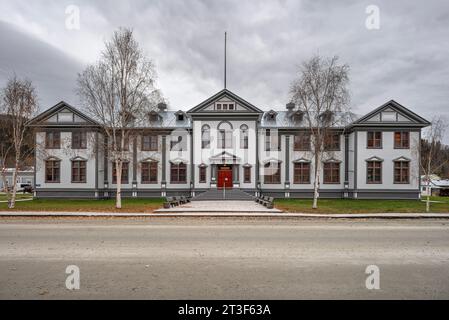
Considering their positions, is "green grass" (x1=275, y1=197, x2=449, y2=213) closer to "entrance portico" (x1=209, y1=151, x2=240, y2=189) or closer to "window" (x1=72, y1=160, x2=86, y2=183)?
"entrance portico" (x1=209, y1=151, x2=240, y2=189)

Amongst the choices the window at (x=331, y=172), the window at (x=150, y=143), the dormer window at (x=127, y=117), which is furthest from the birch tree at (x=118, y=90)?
the window at (x=331, y=172)

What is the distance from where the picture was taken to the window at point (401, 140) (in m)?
30.6

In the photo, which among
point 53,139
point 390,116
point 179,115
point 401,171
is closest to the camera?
point 390,116

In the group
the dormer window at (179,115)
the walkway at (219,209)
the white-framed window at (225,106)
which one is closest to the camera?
the walkway at (219,209)

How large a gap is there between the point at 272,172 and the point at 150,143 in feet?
49.5

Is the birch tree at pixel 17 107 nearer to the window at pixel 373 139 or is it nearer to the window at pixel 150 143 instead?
the window at pixel 150 143

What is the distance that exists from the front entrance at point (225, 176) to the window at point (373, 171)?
15.9 meters

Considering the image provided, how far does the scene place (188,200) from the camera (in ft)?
82.9

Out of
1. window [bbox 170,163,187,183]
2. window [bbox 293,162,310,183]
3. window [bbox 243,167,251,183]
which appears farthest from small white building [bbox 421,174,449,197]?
window [bbox 170,163,187,183]

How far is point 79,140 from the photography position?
31.2 metres

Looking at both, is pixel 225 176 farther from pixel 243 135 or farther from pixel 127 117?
pixel 127 117

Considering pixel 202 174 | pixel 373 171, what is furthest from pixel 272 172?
pixel 373 171

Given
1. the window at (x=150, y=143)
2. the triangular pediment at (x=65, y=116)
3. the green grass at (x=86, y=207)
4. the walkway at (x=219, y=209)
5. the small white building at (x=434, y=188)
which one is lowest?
the small white building at (x=434, y=188)

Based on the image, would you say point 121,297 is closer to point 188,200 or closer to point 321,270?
point 321,270
